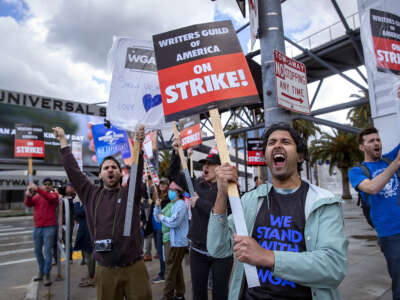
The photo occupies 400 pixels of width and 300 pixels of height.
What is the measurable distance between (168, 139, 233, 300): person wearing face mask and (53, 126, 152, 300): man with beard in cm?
56

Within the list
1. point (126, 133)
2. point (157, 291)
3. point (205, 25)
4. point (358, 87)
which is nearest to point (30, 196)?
point (126, 133)

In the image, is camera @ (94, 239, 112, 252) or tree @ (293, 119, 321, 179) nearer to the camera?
camera @ (94, 239, 112, 252)

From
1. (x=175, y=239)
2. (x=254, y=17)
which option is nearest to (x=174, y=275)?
(x=175, y=239)

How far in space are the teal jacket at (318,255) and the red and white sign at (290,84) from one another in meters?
1.76

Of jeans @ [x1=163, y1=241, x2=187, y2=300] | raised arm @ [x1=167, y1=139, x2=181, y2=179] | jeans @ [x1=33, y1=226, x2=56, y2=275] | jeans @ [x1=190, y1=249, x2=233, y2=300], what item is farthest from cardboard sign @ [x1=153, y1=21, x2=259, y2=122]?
jeans @ [x1=33, y1=226, x2=56, y2=275]

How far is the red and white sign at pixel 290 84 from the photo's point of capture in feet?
10.7

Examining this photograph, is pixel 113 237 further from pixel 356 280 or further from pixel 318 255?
pixel 356 280

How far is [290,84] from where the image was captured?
3428mm

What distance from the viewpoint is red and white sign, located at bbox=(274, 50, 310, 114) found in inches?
128

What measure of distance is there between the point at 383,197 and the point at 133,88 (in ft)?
9.04

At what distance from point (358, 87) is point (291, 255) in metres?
6.35

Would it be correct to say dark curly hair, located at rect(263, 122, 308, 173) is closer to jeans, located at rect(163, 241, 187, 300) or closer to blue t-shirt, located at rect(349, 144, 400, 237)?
blue t-shirt, located at rect(349, 144, 400, 237)

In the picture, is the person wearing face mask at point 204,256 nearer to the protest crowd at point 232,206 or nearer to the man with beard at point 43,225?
the protest crowd at point 232,206

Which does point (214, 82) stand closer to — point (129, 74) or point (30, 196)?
point (129, 74)
